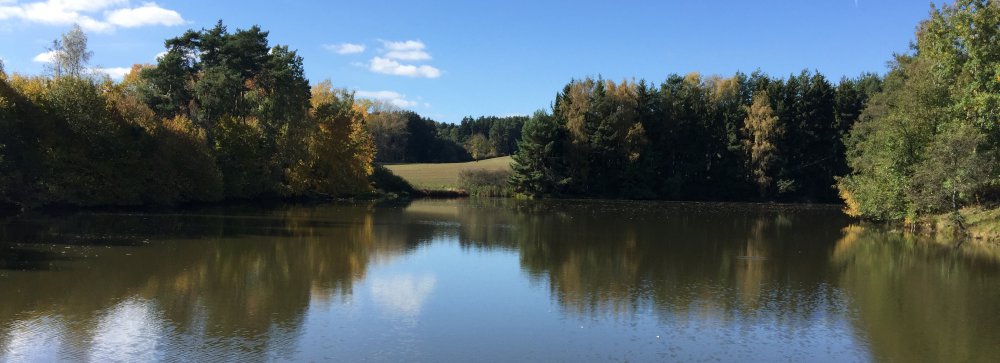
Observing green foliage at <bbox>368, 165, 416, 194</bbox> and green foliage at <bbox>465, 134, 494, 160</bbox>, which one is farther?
green foliage at <bbox>465, 134, 494, 160</bbox>

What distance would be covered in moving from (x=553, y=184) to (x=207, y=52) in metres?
28.6

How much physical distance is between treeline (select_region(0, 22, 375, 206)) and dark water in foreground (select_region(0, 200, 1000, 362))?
6028 millimetres

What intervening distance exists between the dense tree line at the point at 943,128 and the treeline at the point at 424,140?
59276 millimetres

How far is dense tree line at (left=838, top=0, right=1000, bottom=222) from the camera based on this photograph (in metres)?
24.4

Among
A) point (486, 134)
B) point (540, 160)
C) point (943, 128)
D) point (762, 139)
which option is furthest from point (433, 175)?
point (486, 134)

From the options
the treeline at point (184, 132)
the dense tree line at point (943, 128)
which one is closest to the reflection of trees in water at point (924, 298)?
the dense tree line at point (943, 128)

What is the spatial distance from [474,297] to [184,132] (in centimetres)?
2881

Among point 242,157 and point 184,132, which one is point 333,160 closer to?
point 242,157

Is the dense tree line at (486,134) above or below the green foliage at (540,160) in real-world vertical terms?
above

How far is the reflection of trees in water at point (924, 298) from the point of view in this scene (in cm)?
972

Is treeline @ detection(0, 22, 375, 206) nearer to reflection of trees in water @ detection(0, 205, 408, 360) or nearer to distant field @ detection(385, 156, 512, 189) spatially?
reflection of trees in water @ detection(0, 205, 408, 360)

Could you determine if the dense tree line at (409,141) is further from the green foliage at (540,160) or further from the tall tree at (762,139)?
the tall tree at (762,139)

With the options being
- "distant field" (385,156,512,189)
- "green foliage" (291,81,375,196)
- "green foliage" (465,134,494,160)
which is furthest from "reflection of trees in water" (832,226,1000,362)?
"green foliage" (465,134,494,160)

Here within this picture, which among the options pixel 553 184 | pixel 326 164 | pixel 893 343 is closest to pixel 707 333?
pixel 893 343
